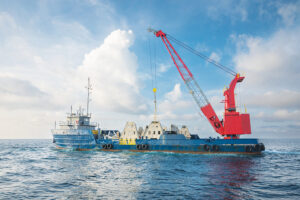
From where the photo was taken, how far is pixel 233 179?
21.2 metres

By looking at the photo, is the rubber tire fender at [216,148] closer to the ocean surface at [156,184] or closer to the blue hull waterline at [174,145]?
the blue hull waterline at [174,145]

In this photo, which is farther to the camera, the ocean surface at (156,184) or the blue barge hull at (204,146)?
the blue barge hull at (204,146)

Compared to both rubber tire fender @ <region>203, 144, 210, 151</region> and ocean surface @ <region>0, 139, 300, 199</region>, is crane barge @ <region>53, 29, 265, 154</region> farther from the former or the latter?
ocean surface @ <region>0, 139, 300, 199</region>

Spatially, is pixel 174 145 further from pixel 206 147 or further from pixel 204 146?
pixel 206 147

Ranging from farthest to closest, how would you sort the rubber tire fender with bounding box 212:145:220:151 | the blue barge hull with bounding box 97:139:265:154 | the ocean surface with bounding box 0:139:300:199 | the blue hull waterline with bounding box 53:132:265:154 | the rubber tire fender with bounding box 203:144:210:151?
the rubber tire fender with bounding box 203:144:210:151, the rubber tire fender with bounding box 212:145:220:151, the blue hull waterline with bounding box 53:132:265:154, the blue barge hull with bounding box 97:139:265:154, the ocean surface with bounding box 0:139:300:199

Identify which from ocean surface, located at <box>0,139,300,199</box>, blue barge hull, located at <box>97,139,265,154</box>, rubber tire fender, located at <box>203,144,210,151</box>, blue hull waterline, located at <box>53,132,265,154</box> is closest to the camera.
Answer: ocean surface, located at <box>0,139,300,199</box>

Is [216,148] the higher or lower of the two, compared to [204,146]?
lower

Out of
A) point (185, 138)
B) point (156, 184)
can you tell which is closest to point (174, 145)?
point (185, 138)

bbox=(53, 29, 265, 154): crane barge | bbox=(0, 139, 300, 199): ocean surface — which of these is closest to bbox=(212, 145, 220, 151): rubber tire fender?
bbox=(53, 29, 265, 154): crane barge

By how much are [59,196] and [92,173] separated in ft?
28.7

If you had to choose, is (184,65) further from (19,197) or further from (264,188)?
(19,197)

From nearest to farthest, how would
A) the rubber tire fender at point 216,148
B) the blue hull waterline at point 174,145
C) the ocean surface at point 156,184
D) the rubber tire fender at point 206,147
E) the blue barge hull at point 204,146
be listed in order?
A: the ocean surface at point 156,184
the blue barge hull at point 204,146
the blue hull waterline at point 174,145
the rubber tire fender at point 216,148
the rubber tire fender at point 206,147

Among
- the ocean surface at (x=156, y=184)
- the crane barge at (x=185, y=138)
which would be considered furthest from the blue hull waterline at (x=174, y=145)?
the ocean surface at (x=156, y=184)

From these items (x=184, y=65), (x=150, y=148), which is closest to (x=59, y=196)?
(x=150, y=148)
